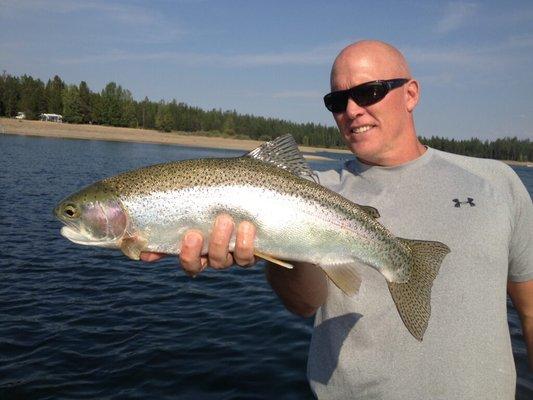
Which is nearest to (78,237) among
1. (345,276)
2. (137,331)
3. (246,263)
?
(246,263)

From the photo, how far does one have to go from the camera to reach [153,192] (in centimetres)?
347

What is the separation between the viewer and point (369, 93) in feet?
12.9

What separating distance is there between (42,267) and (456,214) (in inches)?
474

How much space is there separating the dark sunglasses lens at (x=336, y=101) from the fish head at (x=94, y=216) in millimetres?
2013

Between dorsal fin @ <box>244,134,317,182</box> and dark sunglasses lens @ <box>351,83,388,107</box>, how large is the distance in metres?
0.82

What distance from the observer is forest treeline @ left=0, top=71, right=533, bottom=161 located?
109688mm

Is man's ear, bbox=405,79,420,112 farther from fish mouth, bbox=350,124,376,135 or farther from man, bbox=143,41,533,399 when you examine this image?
fish mouth, bbox=350,124,376,135

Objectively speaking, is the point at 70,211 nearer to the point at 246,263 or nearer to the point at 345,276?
the point at 246,263

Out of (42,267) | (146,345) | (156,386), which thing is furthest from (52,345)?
(42,267)

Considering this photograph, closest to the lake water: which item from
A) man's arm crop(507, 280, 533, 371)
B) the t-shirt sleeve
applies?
man's arm crop(507, 280, 533, 371)

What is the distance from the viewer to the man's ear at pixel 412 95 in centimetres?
420

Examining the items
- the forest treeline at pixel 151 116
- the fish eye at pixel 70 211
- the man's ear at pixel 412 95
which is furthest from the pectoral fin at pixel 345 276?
the forest treeline at pixel 151 116

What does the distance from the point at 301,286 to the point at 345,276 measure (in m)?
0.40

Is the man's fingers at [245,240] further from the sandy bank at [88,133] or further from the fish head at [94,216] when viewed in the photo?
the sandy bank at [88,133]
